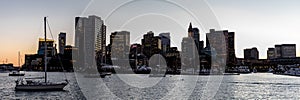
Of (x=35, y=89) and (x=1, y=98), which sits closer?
(x=1, y=98)

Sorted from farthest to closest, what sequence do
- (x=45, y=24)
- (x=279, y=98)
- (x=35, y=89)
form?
(x=45, y=24) < (x=35, y=89) < (x=279, y=98)

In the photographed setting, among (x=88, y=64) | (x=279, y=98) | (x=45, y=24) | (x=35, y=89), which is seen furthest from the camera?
(x=88, y=64)

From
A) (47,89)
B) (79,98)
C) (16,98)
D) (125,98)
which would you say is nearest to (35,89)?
(47,89)

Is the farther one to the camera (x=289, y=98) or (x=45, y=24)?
(x=45, y=24)

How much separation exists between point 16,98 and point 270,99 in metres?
38.4

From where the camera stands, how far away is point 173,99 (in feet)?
181

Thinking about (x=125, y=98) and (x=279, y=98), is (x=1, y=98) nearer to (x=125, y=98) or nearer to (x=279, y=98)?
(x=125, y=98)

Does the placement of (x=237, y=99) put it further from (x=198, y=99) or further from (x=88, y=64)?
(x=88, y=64)

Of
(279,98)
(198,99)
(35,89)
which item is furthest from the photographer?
(35,89)

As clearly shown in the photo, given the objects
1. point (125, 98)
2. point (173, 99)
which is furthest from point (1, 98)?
point (173, 99)

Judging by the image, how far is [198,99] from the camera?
55.1 metres

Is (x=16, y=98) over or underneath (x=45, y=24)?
underneath

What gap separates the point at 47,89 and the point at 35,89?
2095mm

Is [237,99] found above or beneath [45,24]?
beneath
